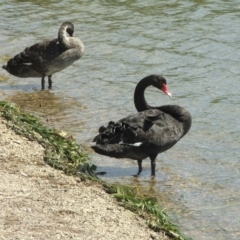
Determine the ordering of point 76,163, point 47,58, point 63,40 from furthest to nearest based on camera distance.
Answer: point 63,40, point 47,58, point 76,163

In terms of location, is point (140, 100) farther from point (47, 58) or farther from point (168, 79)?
point (47, 58)

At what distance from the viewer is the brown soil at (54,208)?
16.3 ft

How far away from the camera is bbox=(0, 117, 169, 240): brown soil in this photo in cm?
498

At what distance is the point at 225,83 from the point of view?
1002cm

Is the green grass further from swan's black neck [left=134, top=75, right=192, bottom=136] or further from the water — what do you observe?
swan's black neck [left=134, top=75, right=192, bottom=136]

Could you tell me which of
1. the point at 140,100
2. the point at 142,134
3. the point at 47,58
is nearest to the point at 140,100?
the point at 140,100

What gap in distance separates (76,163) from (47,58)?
371 centimetres

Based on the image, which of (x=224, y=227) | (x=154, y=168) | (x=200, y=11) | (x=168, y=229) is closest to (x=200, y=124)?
(x=154, y=168)

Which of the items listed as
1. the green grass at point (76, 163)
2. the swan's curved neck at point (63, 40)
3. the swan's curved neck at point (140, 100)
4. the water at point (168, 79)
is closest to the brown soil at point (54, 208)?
the green grass at point (76, 163)

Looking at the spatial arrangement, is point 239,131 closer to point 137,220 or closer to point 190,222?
point 190,222

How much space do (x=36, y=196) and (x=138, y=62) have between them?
19.1ft

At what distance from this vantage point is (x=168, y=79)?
10312 millimetres

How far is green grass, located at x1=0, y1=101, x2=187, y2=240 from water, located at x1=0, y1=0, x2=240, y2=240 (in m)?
0.30

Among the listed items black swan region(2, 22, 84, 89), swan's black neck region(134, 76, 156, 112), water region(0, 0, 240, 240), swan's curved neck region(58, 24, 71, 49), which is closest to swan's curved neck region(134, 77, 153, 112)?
swan's black neck region(134, 76, 156, 112)
